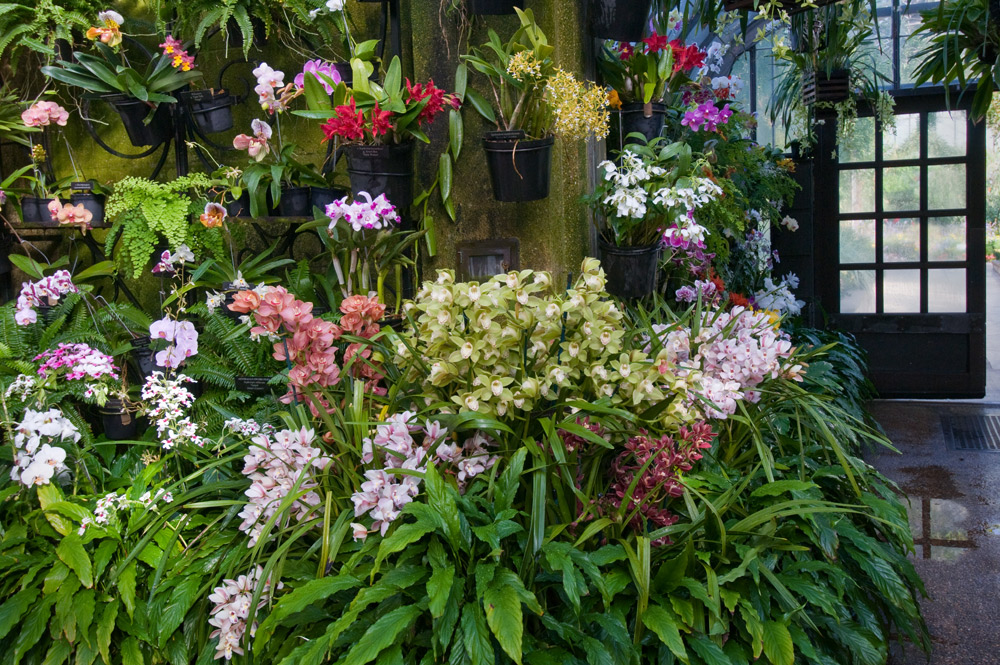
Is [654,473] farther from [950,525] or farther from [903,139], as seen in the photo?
[903,139]

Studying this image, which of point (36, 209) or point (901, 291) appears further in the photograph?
point (901, 291)

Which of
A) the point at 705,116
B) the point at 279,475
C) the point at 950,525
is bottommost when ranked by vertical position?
the point at 950,525

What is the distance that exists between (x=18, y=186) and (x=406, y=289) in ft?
5.52

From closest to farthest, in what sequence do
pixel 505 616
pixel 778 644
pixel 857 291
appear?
pixel 505 616, pixel 778 644, pixel 857 291

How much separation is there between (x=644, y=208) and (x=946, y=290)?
3869 mm

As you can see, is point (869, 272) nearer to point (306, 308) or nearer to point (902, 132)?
point (902, 132)

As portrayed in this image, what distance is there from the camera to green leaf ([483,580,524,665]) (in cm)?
170

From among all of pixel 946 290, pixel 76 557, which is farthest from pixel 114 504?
pixel 946 290

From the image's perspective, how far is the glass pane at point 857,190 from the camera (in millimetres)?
5793

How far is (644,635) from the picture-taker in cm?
196

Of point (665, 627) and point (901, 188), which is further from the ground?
point (901, 188)

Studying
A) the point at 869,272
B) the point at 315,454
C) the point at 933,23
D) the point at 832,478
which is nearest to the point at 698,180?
the point at 832,478

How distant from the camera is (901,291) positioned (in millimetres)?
5773

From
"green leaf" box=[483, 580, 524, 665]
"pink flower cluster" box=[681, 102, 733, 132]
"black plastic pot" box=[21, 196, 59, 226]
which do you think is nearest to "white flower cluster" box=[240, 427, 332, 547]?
"green leaf" box=[483, 580, 524, 665]
